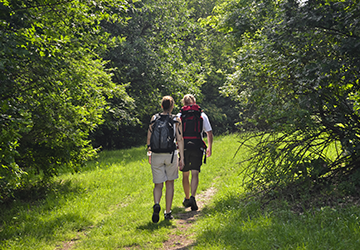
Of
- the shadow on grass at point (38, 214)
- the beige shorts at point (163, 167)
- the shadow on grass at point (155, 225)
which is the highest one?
the beige shorts at point (163, 167)

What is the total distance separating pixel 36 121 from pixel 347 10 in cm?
639

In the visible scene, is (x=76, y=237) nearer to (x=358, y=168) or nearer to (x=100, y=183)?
(x=100, y=183)

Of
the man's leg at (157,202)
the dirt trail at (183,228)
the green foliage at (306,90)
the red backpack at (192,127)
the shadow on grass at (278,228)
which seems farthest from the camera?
the red backpack at (192,127)

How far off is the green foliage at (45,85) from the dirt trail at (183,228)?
282cm

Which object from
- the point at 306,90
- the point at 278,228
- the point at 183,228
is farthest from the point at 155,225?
the point at 306,90

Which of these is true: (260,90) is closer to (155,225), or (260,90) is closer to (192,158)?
(192,158)

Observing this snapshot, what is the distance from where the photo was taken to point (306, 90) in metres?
5.21

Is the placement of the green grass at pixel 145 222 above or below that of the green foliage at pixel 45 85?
below

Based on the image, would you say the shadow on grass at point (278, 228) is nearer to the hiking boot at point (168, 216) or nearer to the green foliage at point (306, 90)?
the hiking boot at point (168, 216)

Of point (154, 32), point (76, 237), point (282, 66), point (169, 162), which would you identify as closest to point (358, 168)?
point (282, 66)

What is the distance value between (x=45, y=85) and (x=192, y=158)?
324 cm

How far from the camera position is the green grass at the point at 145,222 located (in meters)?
4.13

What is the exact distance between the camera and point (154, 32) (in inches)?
741

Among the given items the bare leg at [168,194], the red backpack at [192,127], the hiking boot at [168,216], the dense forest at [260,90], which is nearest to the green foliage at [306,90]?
the dense forest at [260,90]
